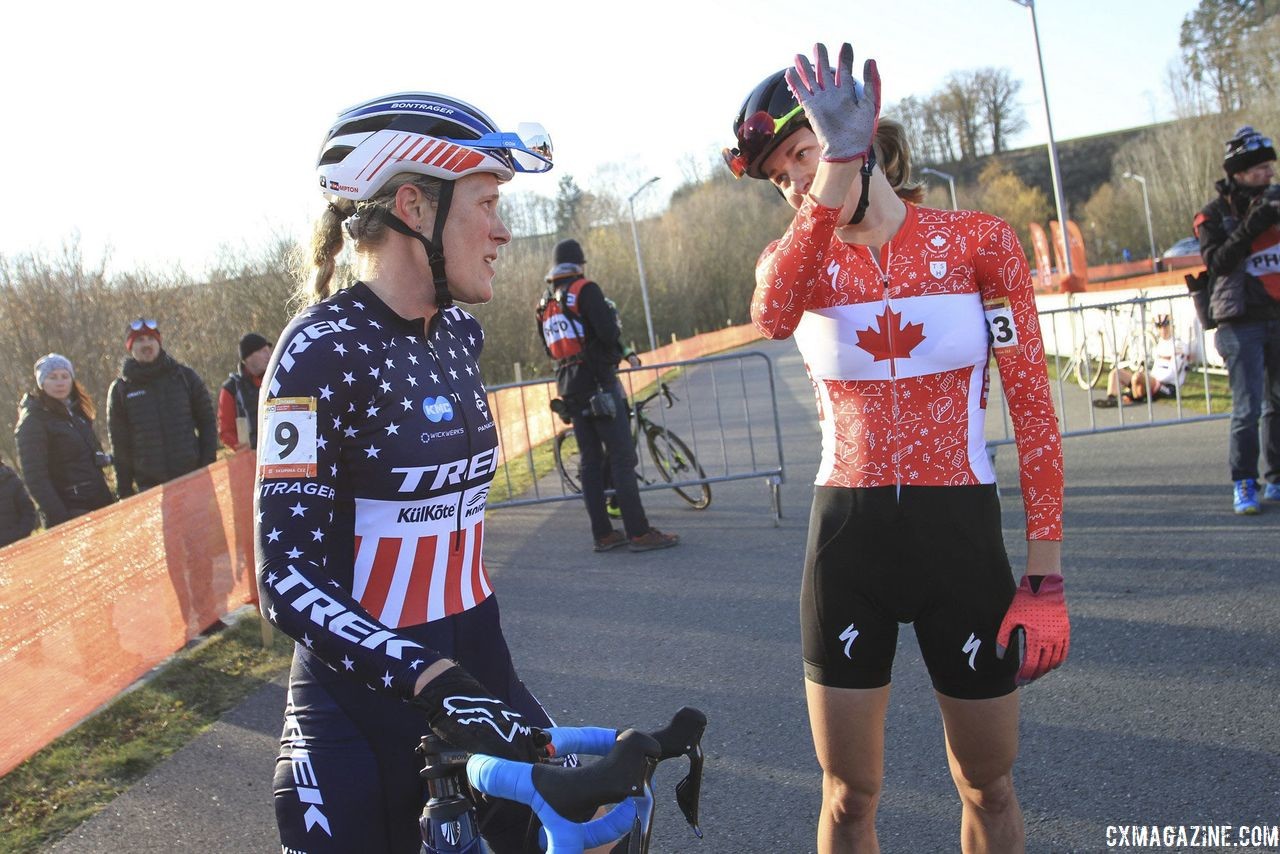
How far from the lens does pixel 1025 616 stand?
2.26m

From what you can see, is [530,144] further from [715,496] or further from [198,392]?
[715,496]

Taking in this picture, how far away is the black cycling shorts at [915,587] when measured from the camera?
7.73ft

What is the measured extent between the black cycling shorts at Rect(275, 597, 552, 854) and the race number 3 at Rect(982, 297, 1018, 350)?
1.50 meters

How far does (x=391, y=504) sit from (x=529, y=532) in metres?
7.41

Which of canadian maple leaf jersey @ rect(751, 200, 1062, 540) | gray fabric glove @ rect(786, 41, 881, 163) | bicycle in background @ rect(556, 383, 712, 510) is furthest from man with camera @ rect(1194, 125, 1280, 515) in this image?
gray fabric glove @ rect(786, 41, 881, 163)

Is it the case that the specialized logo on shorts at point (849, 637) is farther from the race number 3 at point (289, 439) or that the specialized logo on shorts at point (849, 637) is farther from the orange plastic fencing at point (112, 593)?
the orange plastic fencing at point (112, 593)

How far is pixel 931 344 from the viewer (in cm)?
239

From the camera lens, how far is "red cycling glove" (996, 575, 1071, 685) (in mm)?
2207

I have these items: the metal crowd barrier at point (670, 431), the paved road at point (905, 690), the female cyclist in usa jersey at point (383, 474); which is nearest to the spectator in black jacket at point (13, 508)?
the paved road at point (905, 690)

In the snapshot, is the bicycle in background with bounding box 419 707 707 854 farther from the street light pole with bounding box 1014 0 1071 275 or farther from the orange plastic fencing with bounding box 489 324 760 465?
the street light pole with bounding box 1014 0 1071 275

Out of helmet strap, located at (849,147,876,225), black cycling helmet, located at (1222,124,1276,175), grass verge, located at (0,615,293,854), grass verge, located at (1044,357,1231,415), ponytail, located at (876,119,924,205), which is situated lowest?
grass verge, located at (0,615,293,854)

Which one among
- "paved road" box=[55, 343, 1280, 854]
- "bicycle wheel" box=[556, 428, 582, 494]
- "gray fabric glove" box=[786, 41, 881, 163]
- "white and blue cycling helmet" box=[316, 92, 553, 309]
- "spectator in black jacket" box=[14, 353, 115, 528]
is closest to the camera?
"white and blue cycling helmet" box=[316, 92, 553, 309]

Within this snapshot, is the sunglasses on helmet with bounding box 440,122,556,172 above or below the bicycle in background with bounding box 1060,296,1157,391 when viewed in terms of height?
above
